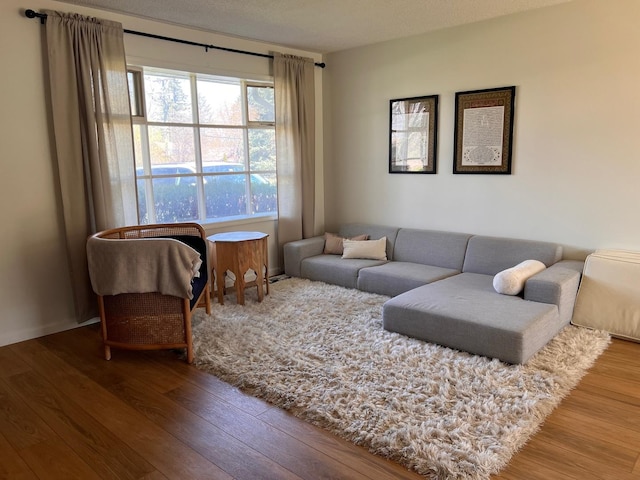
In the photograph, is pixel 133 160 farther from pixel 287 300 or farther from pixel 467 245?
pixel 467 245

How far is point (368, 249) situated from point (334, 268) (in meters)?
0.42

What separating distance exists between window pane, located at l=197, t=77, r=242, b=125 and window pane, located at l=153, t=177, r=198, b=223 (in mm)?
663

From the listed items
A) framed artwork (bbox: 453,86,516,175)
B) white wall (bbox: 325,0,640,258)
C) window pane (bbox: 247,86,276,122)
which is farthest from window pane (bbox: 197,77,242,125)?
framed artwork (bbox: 453,86,516,175)

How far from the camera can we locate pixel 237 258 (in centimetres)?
396

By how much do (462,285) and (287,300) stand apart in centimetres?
151

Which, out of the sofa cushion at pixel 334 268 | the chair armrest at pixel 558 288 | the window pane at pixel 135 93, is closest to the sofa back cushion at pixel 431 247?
the sofa cushion at pixel 334 268

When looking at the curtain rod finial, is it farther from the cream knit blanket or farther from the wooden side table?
the wooden side table

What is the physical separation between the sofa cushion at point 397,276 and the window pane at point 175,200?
1.75 meters

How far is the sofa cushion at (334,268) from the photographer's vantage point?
443 cm

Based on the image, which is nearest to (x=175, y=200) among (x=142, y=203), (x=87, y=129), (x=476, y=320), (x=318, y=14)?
(x=142, y=203)

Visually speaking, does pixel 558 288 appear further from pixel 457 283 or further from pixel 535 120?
pixel 535 120

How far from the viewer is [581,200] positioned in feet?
12.2

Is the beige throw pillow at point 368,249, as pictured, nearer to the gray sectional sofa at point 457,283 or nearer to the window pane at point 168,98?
the gray sectional sofa at point 457,283

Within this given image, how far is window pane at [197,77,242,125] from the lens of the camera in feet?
14.5
